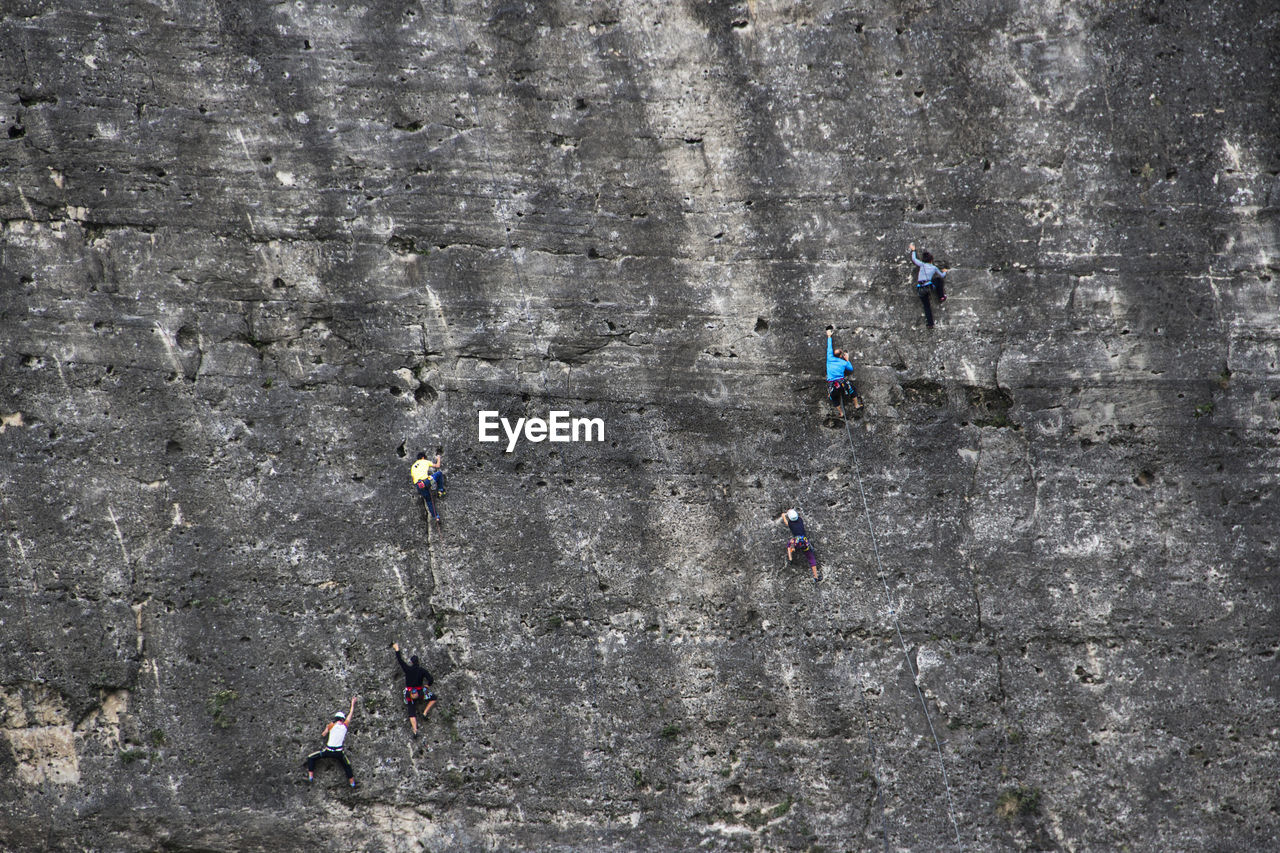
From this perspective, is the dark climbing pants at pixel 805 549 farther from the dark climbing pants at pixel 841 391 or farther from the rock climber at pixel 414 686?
the rock climber at pixel 414 686

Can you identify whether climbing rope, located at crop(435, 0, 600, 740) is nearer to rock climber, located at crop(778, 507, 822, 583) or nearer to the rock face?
the rock face

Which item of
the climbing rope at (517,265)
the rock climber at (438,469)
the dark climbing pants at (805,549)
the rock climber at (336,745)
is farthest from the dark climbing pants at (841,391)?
the rock climber at (336,745)

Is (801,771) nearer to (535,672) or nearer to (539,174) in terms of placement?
(535,672)

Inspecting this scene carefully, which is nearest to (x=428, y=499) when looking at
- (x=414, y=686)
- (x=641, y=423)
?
(x=414, y=686)

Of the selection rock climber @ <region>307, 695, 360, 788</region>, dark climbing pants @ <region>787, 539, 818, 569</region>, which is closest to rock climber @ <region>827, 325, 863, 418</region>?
dark climbing pants @ <region>787, 539, 818, 569</region>

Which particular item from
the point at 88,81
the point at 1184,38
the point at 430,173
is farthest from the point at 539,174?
the point at 1184,38
